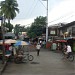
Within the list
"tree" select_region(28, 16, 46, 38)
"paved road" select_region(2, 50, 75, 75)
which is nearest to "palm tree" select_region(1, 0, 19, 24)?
"tree" select_region(28, 16, 46, 38)

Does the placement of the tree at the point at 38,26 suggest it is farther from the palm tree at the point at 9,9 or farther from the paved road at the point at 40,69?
the paved road at the point at 40,69

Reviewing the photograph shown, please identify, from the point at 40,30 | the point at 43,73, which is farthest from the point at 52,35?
the point at 43,73

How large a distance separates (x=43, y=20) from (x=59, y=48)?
109 ft

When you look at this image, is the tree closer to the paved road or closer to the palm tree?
the palm tree

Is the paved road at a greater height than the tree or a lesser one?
lesser

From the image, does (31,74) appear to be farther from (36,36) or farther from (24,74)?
(36,36)

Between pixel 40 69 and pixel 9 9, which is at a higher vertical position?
pixel 9 9

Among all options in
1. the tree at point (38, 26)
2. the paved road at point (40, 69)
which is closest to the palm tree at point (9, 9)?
the tree at point (38, 26)

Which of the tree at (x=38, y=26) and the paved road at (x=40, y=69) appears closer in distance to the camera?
the paved road at (x=40, y=69)

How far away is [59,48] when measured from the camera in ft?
175

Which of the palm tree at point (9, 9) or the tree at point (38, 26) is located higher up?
the palm tree at point (9, 9)

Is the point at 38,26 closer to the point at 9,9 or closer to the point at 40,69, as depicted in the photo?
the point at 9,9

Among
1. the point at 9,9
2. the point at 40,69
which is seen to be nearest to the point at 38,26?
the point at 9,9

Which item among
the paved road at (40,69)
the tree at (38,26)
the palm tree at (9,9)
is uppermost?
the palm tree at (9,9)
